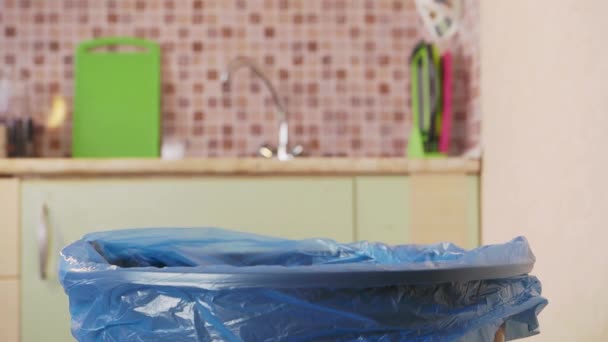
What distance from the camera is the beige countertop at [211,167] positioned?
84.4 inches

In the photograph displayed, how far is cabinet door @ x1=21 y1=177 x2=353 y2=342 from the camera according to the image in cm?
213

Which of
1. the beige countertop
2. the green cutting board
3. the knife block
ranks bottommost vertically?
the beige countertop

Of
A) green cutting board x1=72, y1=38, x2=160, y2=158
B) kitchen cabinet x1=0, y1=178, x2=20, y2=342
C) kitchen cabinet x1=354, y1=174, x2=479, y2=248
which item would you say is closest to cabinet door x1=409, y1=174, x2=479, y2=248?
kitchen cabinet x1=354, y1=174, x2=479, y2=248

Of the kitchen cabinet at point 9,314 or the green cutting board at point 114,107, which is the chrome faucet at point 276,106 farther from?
the kitchen cabinet at point 9,314

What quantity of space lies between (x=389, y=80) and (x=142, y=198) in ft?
3.09

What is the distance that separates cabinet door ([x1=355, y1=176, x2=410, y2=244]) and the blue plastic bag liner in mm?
1169

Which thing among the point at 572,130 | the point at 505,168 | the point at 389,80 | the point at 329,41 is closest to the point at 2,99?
the point at 329,41

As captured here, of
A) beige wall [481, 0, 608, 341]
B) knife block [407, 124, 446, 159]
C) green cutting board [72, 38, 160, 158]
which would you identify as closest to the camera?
beige wall [481, 0, 608, 341]

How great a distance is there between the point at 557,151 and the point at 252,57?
1296 mm

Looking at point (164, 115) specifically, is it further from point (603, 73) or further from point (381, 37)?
point (603, 73)

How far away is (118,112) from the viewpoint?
2.62 meters

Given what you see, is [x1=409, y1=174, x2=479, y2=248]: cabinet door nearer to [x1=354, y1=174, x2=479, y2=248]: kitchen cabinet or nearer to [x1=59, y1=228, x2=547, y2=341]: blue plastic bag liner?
[x1=354, y1=174, x2=479, y2=248]: kitchen cabinet

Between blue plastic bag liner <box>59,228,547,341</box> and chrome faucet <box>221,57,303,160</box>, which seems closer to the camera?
blue plastic bag liner <box>59,228,547,341</box>

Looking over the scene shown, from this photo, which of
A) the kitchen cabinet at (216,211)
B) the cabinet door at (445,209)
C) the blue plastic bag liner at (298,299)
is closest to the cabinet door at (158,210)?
the kitchen cabinet at (216,211)
